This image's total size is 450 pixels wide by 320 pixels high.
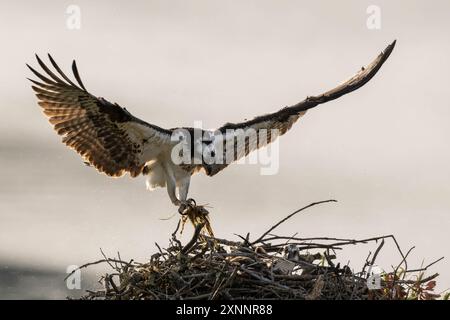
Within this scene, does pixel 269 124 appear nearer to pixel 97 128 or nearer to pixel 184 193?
pixel 184 193

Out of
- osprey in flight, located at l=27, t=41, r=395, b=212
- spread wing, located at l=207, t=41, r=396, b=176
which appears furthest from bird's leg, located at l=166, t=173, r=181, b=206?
spread wing, located at l=207, t=41, r=396, b=176

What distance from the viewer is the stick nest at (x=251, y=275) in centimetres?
787

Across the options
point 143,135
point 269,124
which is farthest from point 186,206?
point 269,124

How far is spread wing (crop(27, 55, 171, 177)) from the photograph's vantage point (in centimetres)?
976

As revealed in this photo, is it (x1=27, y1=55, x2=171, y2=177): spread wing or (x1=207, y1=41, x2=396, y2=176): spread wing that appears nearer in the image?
(x1=27, y1=55, x2=171, y2=177): spread wing

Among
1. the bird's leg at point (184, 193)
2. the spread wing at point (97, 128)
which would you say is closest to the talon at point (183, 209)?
the bird's leg at point (184, 193)

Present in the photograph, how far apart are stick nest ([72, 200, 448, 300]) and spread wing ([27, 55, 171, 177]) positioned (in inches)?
76.1

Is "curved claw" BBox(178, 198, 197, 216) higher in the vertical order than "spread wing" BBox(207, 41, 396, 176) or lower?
lower

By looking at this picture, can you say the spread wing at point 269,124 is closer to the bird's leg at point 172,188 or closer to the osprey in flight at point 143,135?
the osprey in flight at point 143,135

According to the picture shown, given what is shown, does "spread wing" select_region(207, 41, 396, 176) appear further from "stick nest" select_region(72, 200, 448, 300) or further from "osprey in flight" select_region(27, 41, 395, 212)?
"stick nest" select_region(72, 200, 448, 300)

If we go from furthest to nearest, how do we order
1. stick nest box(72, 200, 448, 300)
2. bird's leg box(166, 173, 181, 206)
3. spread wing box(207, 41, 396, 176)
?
spread wing box(207, 41, 396, 176), bird's leg box(166, 173, 181, 206), stick nest box(72, 200, 448, 300)

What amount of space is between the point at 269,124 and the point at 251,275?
330 centimetres
